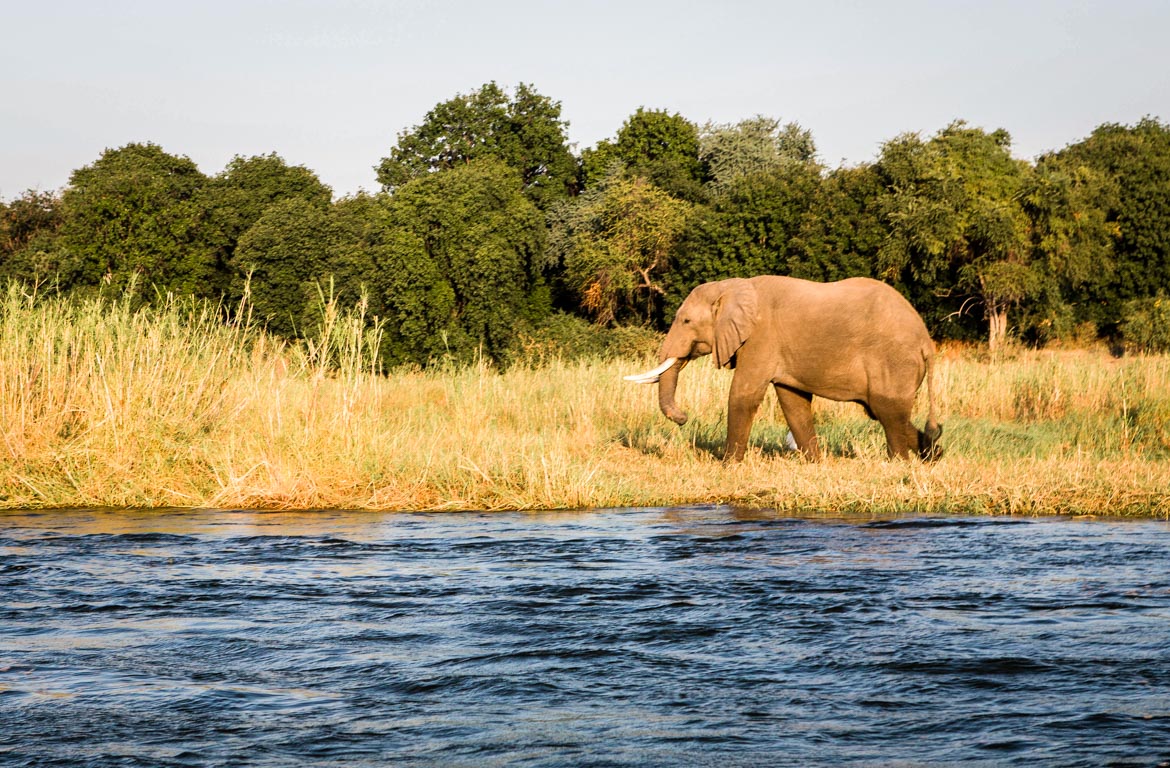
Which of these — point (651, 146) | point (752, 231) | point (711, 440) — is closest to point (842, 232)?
point (752, 231)

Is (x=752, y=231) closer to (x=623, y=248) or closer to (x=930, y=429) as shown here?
(x=623, y=248)

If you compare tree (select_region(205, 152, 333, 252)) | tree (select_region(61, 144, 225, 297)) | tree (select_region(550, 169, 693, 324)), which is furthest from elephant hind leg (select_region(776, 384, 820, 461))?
tree (select_region(205, 152, 333, 252))

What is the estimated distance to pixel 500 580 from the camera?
8.50m

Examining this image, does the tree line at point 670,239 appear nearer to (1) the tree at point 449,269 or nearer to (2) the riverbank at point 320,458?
(1) the tree at point 449,269

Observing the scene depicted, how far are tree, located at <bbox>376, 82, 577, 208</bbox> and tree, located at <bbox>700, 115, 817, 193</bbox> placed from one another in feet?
25.8

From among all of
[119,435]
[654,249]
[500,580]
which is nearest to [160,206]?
[654,249]

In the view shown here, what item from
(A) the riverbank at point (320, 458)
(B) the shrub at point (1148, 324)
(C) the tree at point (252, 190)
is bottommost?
(A) the riverbank at point (320, 458)

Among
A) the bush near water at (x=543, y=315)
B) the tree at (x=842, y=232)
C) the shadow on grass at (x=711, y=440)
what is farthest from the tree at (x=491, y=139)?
the shadow on grass at (x=711, y=440)

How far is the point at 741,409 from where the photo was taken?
14.0 m

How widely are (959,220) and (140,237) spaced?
31327mm

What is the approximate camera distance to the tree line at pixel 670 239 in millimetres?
43094

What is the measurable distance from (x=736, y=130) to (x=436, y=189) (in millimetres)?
16303

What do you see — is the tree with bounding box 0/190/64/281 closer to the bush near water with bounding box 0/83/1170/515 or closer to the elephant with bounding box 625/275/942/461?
the bush near water with bounding box 0/83/1170/515

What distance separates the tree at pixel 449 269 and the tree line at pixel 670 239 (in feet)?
0.25
